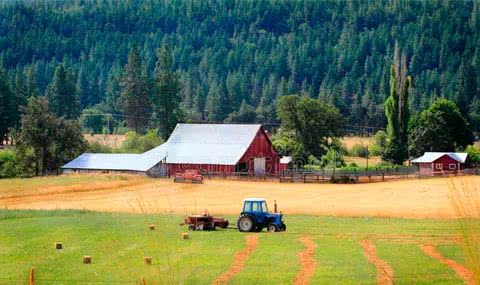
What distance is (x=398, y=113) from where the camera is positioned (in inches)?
3952

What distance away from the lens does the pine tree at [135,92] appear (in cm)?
14162

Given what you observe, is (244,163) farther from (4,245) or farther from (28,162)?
(4,245)

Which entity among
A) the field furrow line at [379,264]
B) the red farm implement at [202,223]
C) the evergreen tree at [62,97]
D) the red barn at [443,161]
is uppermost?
the evergreen tree at [62,97]

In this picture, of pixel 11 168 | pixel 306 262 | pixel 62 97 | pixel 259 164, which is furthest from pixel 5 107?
pixel 306 262

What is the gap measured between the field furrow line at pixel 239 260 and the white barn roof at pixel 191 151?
51149 millimetres

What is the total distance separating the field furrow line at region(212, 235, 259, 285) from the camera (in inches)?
942

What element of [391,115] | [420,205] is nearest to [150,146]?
[391,115]

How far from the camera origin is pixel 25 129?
88.4 metres

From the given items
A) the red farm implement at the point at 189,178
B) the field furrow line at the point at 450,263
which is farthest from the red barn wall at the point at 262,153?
the field furrow line at the point at 450,263

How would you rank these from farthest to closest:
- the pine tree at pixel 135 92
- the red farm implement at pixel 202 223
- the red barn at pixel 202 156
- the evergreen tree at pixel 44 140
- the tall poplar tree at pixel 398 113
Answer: the pine tree at pixel 135 92
the tall poplar tree at pixel 398 113
the evergreen tree at pixel 44 140
the red barn at pixel 202 156
the red farm implement at pixel 202 223

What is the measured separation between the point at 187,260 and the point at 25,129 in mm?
63802

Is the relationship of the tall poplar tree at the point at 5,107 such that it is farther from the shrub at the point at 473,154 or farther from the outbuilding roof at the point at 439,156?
the shrub at the point at 473,154

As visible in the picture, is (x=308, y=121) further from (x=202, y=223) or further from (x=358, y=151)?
(x=202, y=223)

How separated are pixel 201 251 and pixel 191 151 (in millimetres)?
61303
